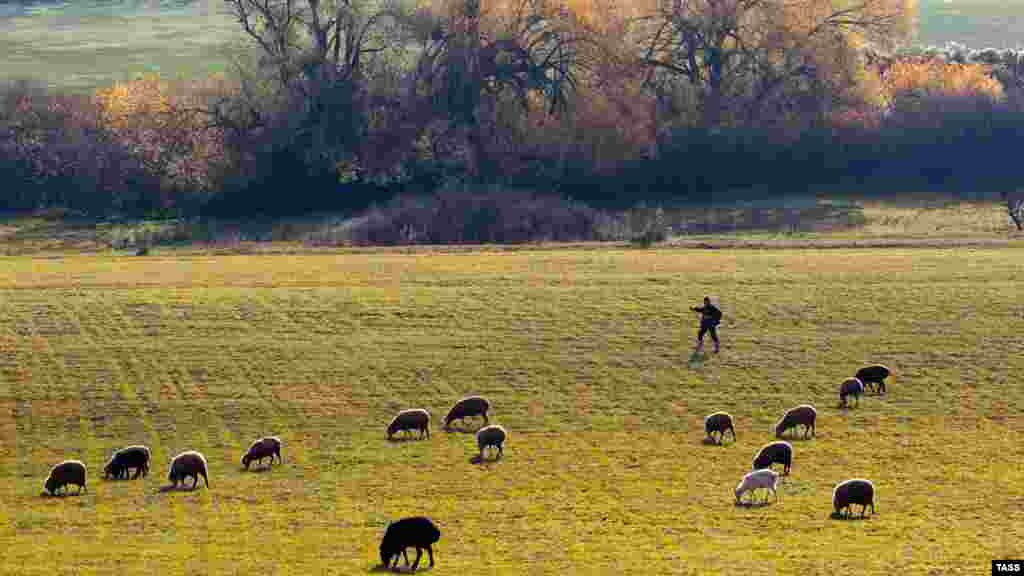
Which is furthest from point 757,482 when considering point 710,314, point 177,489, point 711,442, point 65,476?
point 65,476

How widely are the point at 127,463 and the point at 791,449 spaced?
14754 millimetres

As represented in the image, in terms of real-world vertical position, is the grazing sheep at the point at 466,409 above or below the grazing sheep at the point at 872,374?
below

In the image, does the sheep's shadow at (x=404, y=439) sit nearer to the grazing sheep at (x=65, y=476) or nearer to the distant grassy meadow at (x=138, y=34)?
the grazing sheep at (x=65, y=476)

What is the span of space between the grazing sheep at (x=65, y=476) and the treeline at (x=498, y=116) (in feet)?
169

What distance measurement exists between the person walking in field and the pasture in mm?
649

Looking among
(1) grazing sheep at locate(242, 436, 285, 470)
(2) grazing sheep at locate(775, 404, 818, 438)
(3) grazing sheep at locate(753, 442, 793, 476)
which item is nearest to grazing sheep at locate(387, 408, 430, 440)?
(1) grazing sheep at locate(242, 436, 285, 470)

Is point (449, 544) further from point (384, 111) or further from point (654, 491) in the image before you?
point (384, 111)

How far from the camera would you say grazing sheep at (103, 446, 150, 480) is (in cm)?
3528

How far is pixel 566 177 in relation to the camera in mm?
87500

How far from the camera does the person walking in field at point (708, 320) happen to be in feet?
145

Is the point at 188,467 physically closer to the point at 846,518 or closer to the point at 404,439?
the point at 404,439

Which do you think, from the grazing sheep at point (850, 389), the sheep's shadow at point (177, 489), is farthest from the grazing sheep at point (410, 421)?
the grazing sheep at point (850, 389)

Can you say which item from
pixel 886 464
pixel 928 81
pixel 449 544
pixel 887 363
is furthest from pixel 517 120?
pixel 449 544

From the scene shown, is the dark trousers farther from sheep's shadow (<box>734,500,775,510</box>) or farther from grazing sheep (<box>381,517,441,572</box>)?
grazing sheep (<box>381,517,441,572</box>)
